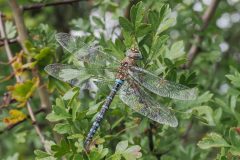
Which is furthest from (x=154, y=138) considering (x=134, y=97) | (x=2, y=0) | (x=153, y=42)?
(x=2, y=0)

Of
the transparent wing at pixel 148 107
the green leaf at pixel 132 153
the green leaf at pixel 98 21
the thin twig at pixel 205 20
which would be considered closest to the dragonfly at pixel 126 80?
the transparent wing at pixel 148 107

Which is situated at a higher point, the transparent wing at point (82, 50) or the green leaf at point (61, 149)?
the transparent wing at point (82, 50)

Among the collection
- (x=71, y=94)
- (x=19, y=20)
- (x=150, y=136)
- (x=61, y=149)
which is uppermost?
(x=19, y=20)

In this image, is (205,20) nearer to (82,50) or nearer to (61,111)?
(82,50)

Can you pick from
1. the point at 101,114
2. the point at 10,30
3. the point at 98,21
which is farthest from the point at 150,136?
the point at 10,30

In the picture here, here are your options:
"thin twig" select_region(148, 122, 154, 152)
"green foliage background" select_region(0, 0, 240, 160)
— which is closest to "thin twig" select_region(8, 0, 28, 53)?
"green foliage background" select_region(0, 0, 240, 160)

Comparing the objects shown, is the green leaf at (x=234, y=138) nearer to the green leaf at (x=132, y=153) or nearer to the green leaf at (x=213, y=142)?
the green leaf at (x=213, y=142)

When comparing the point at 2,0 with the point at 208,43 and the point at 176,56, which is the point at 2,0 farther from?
the point at 176,56

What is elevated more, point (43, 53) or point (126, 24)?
point (126, 24)
